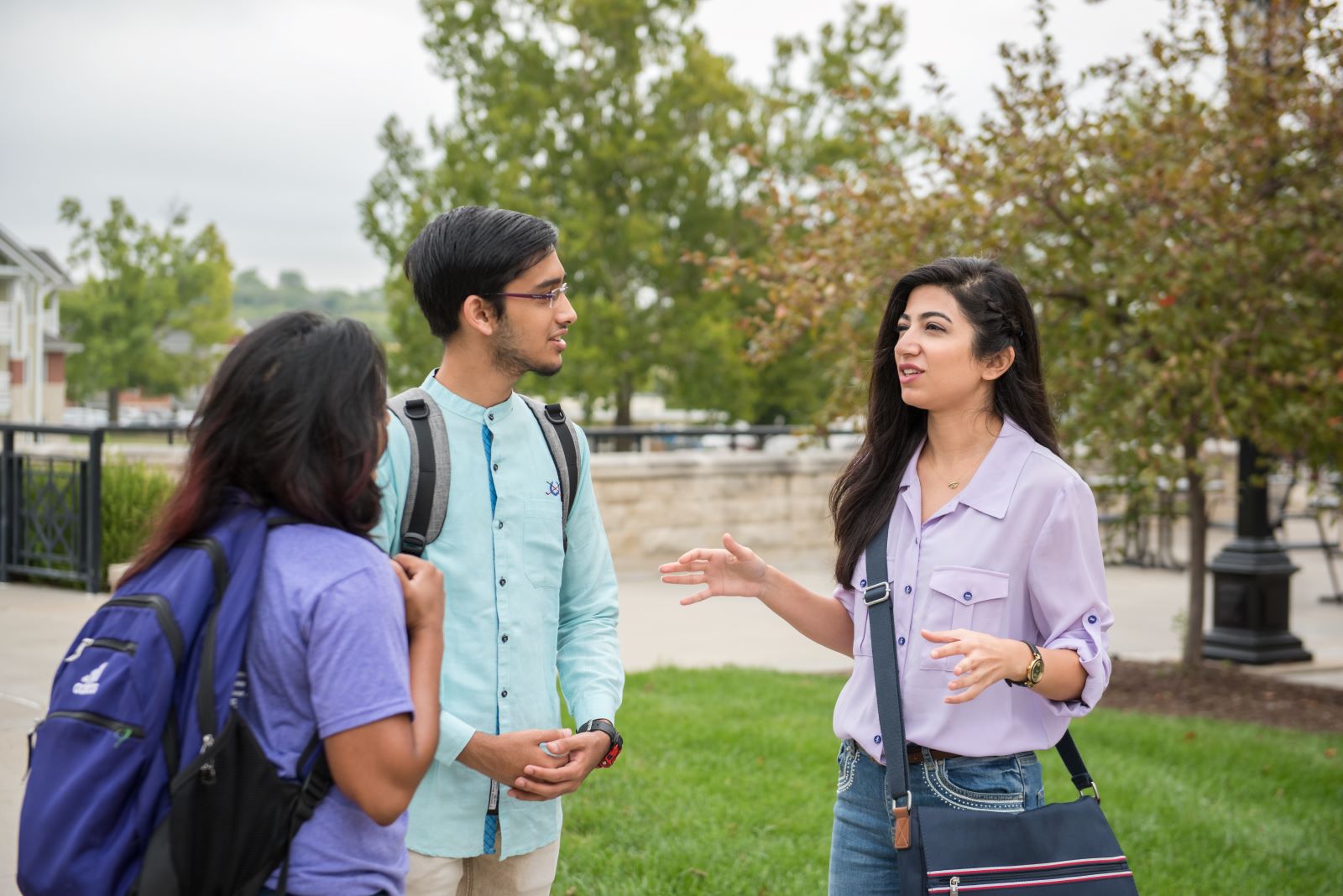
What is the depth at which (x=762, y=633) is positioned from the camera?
10477 mm

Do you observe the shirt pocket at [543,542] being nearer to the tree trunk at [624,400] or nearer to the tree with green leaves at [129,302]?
the tree trunk at [624,400]

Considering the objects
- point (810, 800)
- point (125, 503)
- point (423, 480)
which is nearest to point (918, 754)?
point (423, 480)

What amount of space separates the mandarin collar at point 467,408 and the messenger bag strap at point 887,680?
859 millimetres

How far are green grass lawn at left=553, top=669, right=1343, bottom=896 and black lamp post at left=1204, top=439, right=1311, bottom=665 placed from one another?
→ 6.75ft

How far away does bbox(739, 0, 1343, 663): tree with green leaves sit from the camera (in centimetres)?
702

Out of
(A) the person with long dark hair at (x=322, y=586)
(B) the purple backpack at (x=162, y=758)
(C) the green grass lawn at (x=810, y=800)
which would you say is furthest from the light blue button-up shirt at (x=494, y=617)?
(C) the green grass lawn at (x=810, y=800)

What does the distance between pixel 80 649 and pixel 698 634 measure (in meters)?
8.62

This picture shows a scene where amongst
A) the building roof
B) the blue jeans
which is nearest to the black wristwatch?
the blue jeans

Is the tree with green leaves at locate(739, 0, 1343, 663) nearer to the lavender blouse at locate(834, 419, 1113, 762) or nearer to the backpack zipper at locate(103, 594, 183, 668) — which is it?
the lavender blouse at locate(834, 419, 1113, 762)

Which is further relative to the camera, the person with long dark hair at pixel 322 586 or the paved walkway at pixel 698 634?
Result: the paved walkway at pixel 698 634

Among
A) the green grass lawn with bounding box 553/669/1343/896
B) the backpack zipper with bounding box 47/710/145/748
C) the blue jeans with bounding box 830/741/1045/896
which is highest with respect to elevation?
the backpack zipper with bounding box 47/710/145/748

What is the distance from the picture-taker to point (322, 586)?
Result: 181cm

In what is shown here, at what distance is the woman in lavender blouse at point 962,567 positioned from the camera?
2.41 meters

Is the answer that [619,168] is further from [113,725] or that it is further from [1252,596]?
[113,725]
